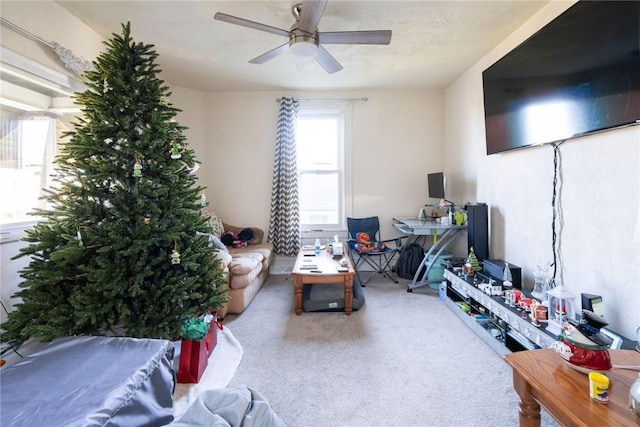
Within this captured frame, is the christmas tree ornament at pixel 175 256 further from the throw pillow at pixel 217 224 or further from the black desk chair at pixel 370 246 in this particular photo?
the black desk chair at pixel 370 246

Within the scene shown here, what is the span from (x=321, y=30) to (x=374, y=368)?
271 centimetres

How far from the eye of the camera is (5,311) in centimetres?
166

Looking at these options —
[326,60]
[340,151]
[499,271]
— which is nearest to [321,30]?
[326,60]

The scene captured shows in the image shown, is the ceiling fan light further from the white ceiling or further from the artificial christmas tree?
the artificial christmas tree

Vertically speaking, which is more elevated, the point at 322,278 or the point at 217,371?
the point at 322,278

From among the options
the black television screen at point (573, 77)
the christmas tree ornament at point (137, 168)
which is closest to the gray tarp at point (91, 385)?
the christmas tree ornament at point (137, 168)

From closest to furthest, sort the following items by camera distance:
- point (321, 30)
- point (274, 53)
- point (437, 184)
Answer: point (274, 53)
point (321, 30)
point (437, 184)

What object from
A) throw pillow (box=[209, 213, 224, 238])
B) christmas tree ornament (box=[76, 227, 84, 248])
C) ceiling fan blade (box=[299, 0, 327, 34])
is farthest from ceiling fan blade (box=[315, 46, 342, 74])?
throw pillow (box=[209, 213, 224, 238])

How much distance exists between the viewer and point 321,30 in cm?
244

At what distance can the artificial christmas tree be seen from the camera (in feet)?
4.95

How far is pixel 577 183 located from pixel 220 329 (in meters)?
2.82

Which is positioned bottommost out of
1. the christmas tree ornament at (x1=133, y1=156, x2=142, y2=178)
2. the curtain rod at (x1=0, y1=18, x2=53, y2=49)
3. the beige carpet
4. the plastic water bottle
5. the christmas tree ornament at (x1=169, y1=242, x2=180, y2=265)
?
the beige carpet

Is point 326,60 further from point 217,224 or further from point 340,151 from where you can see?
point 217,224

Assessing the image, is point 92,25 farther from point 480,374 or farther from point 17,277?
point 480,374
